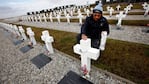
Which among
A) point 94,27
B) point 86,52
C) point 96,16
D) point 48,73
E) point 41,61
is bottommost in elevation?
point 48,73

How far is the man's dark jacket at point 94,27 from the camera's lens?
8.50 feet

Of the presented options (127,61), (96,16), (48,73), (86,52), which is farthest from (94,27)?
(48,73)

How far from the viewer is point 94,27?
2695 millimetres

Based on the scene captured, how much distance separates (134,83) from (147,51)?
1755 millimetres

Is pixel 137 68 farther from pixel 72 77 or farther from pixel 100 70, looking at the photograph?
pixel 72 77

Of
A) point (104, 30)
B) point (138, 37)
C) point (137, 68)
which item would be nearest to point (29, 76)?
point (104, 30)

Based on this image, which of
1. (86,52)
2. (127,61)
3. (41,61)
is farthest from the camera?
(41,61)

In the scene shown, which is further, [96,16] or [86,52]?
[96,16]

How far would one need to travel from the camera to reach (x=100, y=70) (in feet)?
7.99

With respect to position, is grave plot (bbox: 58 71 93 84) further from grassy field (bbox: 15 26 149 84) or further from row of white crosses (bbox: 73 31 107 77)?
grassy field (bbox: 15 26 149 84)

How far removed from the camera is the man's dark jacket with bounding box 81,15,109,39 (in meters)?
2.59

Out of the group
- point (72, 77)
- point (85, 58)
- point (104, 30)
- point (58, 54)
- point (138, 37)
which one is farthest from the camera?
point (138, 37)

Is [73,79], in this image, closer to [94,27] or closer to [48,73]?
[48,73]

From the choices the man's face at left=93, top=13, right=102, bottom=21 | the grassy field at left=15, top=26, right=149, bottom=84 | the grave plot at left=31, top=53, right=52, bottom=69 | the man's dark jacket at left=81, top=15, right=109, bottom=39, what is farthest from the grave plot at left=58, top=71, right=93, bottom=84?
the man's face at left=93, top=13, right=102, bottom=21
